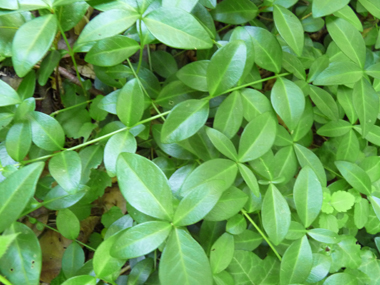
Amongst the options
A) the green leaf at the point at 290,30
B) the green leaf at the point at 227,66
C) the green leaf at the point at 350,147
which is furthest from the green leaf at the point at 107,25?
the green leaf at the point at 350,147

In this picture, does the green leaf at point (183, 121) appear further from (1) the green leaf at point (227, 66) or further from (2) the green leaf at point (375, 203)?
(2) the green leaf at point (375, 203)

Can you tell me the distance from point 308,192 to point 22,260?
2.72 ft

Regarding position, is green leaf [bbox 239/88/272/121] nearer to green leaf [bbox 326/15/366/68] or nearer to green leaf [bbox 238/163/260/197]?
green leaf [bbox 238/163/260/197]

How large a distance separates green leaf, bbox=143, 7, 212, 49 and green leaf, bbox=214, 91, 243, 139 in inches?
8.6

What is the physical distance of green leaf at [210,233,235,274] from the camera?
86 centimetres

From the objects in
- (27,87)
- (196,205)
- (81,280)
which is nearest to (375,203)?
(196,205)

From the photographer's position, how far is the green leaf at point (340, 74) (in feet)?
3.10

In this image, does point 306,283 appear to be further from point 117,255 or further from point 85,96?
point 85,96

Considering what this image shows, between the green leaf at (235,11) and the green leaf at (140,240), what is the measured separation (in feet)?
2.50

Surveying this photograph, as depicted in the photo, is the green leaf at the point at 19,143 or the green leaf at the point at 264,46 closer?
the green leaf at the point at 19,143

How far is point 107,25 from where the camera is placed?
0.73 meters

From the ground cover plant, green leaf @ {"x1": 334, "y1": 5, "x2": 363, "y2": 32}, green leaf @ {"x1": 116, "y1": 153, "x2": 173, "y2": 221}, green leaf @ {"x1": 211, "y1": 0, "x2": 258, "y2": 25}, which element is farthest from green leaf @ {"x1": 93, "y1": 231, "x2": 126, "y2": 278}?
green leaf @ {"x1": 334, "y1": 5, "x2": 363, "y2": 32}

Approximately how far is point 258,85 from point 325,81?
0.22 metres

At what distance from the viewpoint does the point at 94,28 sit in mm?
729
